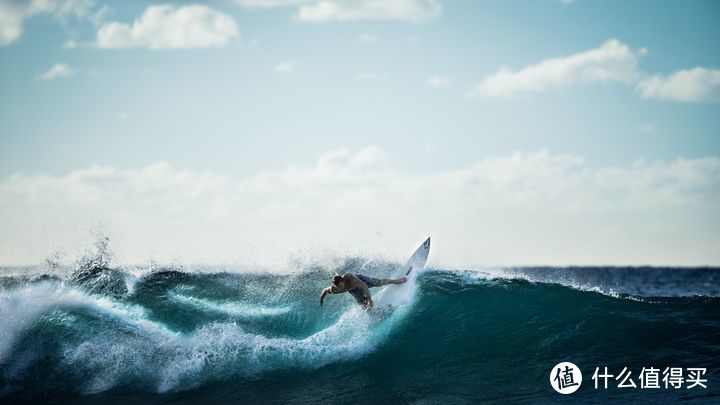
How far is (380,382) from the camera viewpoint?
9.38 metres

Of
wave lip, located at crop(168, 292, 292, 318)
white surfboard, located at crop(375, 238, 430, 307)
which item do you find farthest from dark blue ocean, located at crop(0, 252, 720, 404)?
white surfboard, located at crop(375, 238, 430, 307)

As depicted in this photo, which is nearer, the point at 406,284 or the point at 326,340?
the point at 326,340

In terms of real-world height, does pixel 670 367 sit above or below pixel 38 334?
below

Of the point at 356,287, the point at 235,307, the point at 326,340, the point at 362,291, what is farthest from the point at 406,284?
the point at 235,307

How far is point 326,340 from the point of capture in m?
10.3

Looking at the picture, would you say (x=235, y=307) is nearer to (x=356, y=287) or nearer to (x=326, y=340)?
(x=326, y=340)

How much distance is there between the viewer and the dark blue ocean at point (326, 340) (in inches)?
363

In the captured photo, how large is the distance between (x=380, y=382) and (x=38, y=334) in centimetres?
695

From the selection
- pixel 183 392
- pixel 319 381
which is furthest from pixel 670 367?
pixel 183 392

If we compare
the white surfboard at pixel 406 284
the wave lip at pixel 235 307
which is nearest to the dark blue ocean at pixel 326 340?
the wave lip at pixel 235 307

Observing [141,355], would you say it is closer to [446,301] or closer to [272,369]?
[272,369]

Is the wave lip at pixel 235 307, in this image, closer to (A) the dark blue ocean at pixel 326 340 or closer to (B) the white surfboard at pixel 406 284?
(A) the dark blue ocean at pixel 326 340

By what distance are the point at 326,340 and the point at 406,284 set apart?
2608 millimetres

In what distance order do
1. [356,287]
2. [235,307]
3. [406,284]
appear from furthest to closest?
[235,307] < [406,284] < [356,287]
